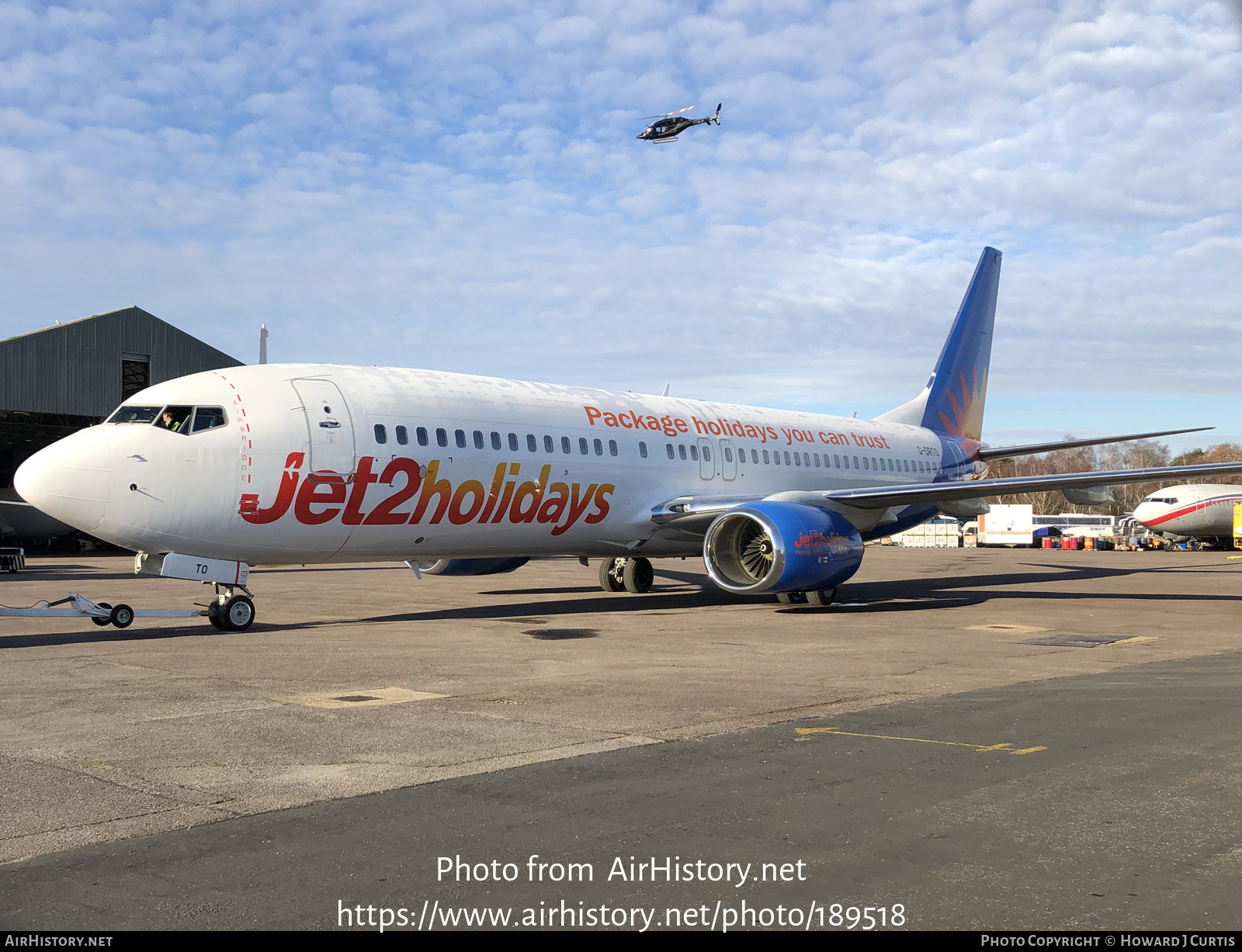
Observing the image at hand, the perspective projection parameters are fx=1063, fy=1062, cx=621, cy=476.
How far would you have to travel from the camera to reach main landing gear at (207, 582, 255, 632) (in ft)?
47.9

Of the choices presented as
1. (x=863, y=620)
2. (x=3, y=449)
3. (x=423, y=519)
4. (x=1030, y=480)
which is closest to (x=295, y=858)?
(x=423, y=519)

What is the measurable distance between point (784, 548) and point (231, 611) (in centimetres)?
859

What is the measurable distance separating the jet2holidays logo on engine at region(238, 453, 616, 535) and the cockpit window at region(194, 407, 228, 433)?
1026 millimetres

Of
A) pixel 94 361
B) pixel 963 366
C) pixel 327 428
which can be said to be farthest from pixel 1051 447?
pixel 94 361

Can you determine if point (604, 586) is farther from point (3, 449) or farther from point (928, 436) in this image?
point (3, 449)

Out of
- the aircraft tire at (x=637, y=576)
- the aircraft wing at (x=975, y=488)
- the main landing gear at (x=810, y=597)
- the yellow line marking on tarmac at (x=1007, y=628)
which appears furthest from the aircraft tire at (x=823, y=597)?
the aircraft tire at (x=637, y=576)

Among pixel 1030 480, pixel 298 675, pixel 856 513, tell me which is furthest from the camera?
pixel 856 513

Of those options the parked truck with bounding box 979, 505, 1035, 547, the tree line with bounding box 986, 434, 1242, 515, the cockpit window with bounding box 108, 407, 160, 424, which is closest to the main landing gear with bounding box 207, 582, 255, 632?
the cockpit window with bounding box 108, 407, 160, 424

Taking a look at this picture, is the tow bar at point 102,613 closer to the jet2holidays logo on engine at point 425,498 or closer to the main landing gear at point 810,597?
the jet2holidays logo on engine at point 425,498

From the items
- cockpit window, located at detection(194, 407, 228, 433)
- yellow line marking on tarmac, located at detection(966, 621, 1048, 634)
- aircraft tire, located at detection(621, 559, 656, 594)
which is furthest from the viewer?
aircraft tire, located at detection(621, 559, 656, 594)

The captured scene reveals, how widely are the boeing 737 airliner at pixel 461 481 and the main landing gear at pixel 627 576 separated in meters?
0.04

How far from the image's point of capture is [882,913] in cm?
412

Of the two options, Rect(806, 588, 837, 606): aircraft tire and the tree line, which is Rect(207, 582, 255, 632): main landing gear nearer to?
Rect(806, 588, 837, 606): aircraft tire

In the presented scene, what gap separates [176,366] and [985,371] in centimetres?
3230
